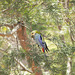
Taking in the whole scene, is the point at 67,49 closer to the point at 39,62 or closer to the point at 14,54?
the point at 39,62

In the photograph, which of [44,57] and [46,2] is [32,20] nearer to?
[46,2]

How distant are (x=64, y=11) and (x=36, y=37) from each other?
52 cm

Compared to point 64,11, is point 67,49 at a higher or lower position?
lower

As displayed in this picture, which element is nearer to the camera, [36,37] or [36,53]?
[36,37]

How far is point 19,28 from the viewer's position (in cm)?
318

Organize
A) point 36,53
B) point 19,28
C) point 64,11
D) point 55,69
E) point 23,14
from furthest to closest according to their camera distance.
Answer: point 19,28 → point 55,69 → point 36,53 → point 23,14 → point 64,11

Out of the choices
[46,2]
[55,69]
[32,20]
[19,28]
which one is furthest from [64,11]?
[19,28]

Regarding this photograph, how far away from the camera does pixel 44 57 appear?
2443 millimetres

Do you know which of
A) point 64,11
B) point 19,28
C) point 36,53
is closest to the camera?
point 64,11

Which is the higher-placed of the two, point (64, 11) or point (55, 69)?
point (64, 11)

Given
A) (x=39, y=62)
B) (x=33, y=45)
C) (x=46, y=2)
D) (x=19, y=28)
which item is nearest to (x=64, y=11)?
(x=46, y=2)

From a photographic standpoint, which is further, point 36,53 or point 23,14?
point 36,53

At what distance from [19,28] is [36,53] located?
3.13ft

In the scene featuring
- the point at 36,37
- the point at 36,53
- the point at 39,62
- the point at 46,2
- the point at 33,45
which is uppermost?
the point at 46,2
